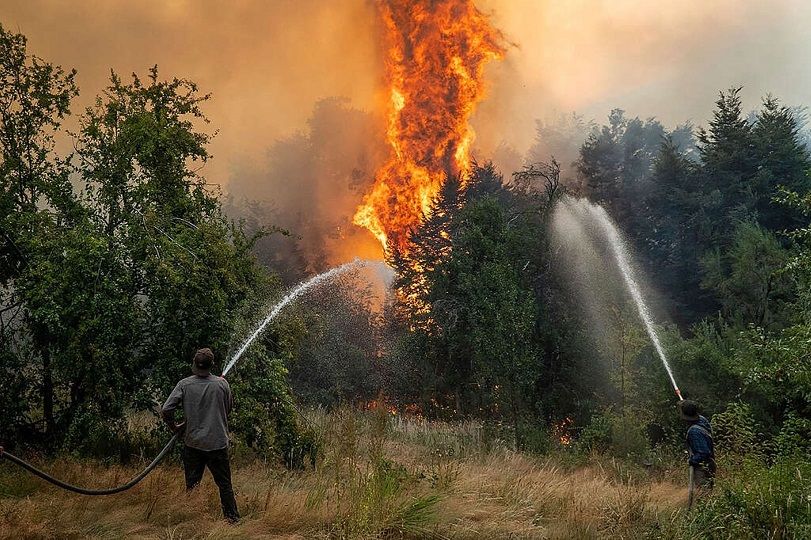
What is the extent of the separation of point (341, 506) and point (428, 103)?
1819 inches

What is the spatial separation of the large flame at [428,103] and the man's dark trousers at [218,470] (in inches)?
1533

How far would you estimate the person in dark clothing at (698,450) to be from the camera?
7.79m

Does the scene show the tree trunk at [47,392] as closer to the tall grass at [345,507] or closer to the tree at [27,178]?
the tree at [27,178]

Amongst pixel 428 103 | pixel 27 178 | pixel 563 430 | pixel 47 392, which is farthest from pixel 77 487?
pixel 428 103

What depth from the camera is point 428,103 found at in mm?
48812

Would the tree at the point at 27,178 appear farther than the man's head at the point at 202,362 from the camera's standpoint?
Yes

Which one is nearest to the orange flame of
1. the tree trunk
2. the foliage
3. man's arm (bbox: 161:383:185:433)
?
the foliage

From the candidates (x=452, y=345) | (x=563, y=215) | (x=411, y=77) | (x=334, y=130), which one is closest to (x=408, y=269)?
(x=452, y=345)

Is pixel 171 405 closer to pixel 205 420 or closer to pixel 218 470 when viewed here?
pixel 205 420

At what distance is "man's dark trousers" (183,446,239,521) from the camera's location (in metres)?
6.23

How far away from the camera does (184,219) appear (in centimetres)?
1106

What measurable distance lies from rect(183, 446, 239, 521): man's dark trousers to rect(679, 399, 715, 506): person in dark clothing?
6071 millimetres

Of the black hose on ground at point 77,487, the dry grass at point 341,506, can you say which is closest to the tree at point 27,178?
the dry grass at point 341,506

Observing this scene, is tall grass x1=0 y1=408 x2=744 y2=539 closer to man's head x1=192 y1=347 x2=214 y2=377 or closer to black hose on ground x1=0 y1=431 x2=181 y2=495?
black hose on ground x1=0 y1=431 x2=181 y2=495
